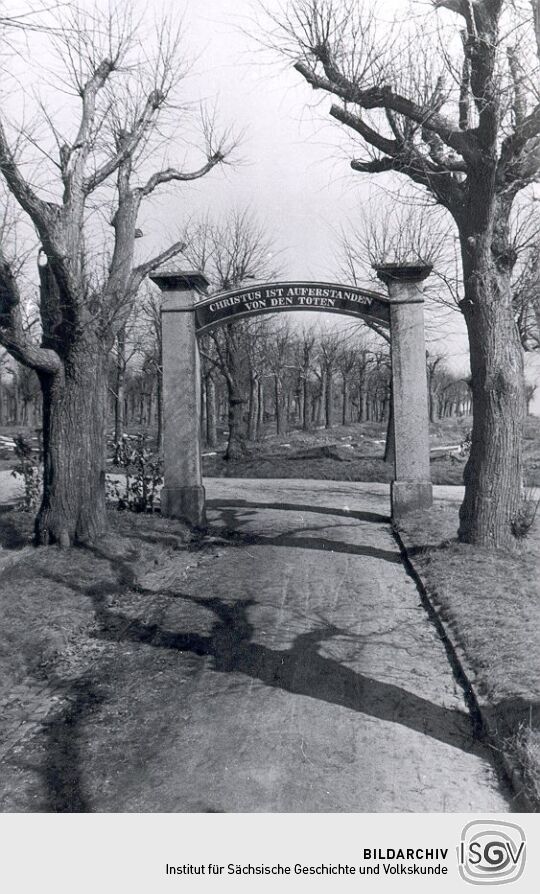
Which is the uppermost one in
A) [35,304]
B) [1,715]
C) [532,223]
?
[532,223]

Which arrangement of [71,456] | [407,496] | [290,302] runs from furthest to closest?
[290,302], [407,496], [71,456]

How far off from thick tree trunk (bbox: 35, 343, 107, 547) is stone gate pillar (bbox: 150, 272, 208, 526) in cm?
296

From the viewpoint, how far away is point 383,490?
55.9 ft

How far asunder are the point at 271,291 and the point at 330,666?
27.1 ft

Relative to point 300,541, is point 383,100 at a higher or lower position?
higher

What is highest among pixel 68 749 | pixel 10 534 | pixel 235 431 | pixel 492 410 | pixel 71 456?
pixel 492 410

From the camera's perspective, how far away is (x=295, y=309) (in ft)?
41.7

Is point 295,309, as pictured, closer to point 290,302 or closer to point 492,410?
point 290,302

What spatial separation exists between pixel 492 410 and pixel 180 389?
5529 mm

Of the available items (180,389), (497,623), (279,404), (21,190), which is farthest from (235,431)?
(279,404)
